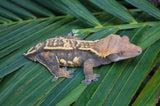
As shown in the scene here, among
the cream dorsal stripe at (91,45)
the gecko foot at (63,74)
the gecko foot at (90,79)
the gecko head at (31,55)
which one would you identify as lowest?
the gecko foot at (63,74)

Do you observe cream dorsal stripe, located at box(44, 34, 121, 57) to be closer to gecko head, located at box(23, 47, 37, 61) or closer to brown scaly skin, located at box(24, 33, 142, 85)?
brown scaly skin, located at box(24, 33, 142, 85)

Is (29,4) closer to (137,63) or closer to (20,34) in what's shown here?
(20,34)

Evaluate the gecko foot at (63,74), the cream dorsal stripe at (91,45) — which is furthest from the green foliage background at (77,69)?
the cream dorsal stripe at (91,45)

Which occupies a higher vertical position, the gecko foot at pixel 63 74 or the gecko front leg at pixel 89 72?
the gecko front leg at pixel 89 72

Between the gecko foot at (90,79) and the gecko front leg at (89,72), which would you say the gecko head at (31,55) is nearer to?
the gecko front leg at (89,72)

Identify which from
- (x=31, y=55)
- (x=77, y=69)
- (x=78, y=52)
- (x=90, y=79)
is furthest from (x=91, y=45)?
(x=31, y=55)

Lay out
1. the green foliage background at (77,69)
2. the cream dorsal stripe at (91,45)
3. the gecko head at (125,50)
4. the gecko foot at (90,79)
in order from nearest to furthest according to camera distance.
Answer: the green foliage background at (77,69)
the gecko foot at (90,79)
the gecko head at (125,50)
the cream dorsal stripe at (91,45)

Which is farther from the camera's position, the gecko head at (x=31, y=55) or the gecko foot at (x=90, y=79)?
the gecko head at (x=31, y=55)

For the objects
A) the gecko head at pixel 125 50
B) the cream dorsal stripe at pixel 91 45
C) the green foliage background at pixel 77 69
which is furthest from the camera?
the cream dorsal stripe at pixel 91 45

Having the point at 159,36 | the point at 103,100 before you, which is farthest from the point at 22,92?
the point at 159,36
